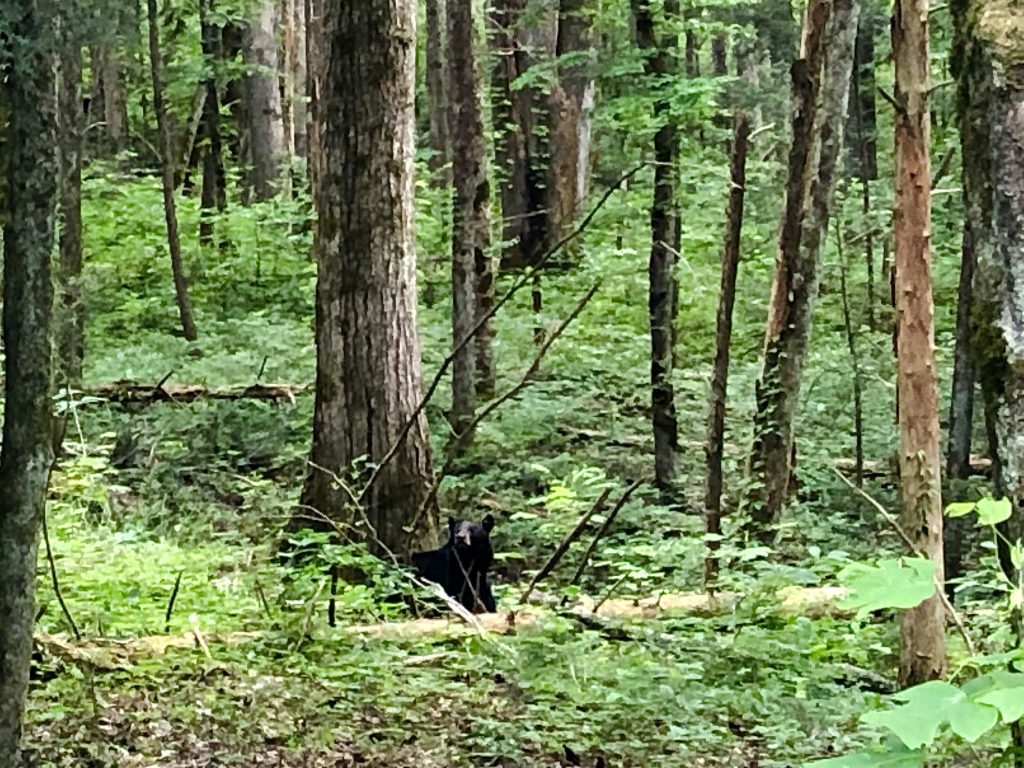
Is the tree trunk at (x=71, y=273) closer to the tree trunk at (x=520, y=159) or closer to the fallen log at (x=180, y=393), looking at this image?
the fallen log at (x=180, y=393)

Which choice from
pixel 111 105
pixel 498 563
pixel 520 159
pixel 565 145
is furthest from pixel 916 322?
pixel 111 105

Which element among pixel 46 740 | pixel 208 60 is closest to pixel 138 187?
pixel 208 60

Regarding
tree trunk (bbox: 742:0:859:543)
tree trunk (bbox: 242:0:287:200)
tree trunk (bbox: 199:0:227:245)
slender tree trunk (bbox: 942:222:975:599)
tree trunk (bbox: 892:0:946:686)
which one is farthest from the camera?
tree trunk (bbox: 242:0:287:200)

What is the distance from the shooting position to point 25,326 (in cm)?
→ 366

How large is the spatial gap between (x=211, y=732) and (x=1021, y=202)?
11.9 ft

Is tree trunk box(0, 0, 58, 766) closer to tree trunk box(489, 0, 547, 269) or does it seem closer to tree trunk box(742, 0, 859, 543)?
tree trunk box(742, 0, 859, 543)

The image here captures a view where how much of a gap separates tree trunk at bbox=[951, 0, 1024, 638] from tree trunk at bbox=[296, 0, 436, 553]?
5221mm

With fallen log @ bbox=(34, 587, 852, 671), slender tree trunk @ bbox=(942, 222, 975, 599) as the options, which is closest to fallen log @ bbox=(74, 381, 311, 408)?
fallen log @ bbox=(34, 587, 852, 671)

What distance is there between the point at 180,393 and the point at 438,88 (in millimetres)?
Result: 8682

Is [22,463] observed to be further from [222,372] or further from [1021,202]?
[222,372]

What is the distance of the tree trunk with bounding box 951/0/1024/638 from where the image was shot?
4078 millimetres

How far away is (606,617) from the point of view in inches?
279

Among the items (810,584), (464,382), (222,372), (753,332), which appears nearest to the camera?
(810,584)

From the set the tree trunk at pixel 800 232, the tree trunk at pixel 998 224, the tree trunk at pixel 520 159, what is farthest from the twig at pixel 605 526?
the tree trunk at pixel 520 159
